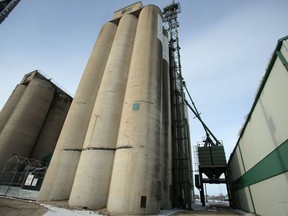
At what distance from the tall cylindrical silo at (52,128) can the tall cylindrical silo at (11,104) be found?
19.5 ft

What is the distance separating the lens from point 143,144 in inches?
519

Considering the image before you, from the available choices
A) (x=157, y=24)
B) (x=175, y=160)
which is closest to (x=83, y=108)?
(x=175, y=160)

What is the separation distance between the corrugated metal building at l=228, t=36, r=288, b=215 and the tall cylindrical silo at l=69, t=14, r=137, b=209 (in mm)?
10705

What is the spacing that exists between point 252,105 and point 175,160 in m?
11.5

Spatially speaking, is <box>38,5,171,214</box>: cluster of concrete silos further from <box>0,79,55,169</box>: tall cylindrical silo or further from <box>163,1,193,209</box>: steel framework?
<box>0,79,55,169</box>: tall cylindrical silo

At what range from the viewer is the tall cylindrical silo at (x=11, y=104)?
29.7 m

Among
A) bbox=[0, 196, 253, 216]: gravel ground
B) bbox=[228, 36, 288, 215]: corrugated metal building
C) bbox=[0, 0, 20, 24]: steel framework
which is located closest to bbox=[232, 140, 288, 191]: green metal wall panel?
bbox=[228, 36, 288, 215]: corrugated metal building

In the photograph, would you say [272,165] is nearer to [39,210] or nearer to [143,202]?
[143,202]

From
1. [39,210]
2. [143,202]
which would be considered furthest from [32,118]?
[143,202]

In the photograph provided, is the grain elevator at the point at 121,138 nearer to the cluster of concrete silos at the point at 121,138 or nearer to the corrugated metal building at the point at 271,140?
the cluster of concrete silos at the point at 121,138

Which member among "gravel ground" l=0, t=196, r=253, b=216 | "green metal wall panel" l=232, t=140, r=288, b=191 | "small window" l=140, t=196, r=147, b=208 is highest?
"green metal wall panel" l=232, t=140, r=288, b=191

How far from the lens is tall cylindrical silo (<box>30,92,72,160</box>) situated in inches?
1164

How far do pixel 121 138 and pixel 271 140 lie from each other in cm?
997

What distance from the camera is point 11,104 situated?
104ft
